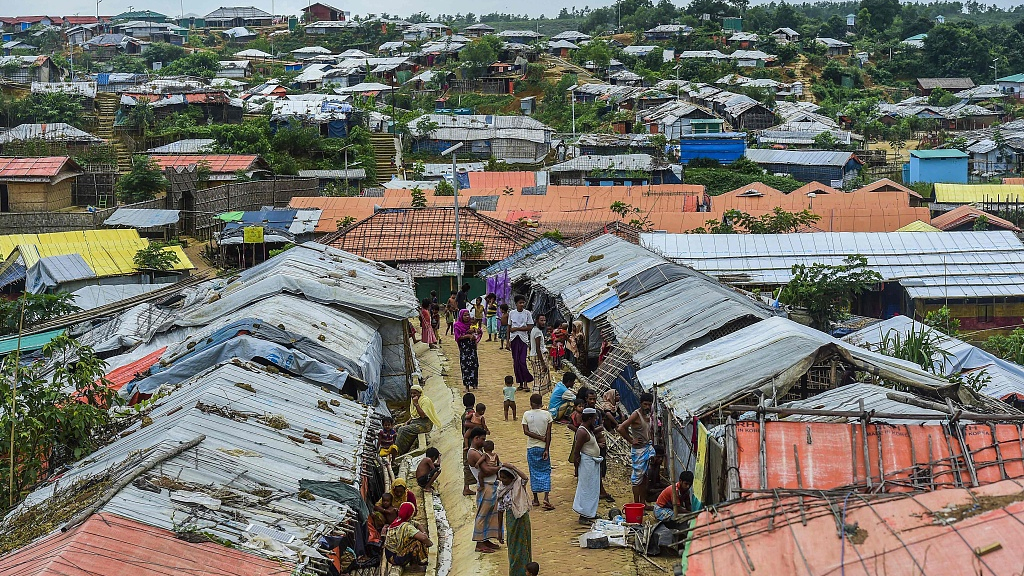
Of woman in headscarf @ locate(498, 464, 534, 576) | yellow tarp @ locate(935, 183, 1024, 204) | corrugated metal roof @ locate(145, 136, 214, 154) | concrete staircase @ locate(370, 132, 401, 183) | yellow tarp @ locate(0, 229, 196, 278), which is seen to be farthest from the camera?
concrete staircase @ locate(370, 132, 401, 183)

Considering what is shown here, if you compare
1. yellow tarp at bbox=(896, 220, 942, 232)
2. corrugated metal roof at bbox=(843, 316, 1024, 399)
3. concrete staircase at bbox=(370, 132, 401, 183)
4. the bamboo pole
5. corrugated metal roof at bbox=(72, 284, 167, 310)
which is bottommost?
concrete staircase at bbox=(370, 132, 401, 183)

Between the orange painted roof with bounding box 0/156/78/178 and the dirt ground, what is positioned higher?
the dirt ground

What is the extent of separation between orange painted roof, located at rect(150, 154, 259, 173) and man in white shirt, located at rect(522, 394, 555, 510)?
2993 cm

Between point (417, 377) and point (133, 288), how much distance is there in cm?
962

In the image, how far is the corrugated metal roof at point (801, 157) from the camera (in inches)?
1819

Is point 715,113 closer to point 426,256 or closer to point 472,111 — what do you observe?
point 472,111

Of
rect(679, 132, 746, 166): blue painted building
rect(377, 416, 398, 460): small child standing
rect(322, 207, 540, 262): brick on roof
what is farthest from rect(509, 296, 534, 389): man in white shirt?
rect(679, 132, 746, 166): blue painted building

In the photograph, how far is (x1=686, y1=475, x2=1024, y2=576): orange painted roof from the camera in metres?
6.03

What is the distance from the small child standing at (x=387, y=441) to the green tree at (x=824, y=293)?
925 cm

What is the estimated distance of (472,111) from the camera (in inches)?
2402

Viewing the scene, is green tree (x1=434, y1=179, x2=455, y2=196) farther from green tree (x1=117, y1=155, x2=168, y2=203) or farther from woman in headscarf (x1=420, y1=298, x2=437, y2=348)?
woman in headscarf (x1=420, y1=298, x2=437, y2=348)

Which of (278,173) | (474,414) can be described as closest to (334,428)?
(474,414)

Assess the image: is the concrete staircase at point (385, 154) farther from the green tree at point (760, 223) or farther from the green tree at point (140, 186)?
the green tree at point (760, 223)

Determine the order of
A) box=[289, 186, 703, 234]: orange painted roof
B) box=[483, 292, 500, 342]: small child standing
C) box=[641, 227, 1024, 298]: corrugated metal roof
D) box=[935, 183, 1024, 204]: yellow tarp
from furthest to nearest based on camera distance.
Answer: box=[935, 183, 1024, 204]: yellow tarp < box=[289, 186, 703, 234]: orange painted roof < box=[641, 227, 1024, 298]: corrugated metal roof < box=[483, 292, 500, 342]: small child standing
